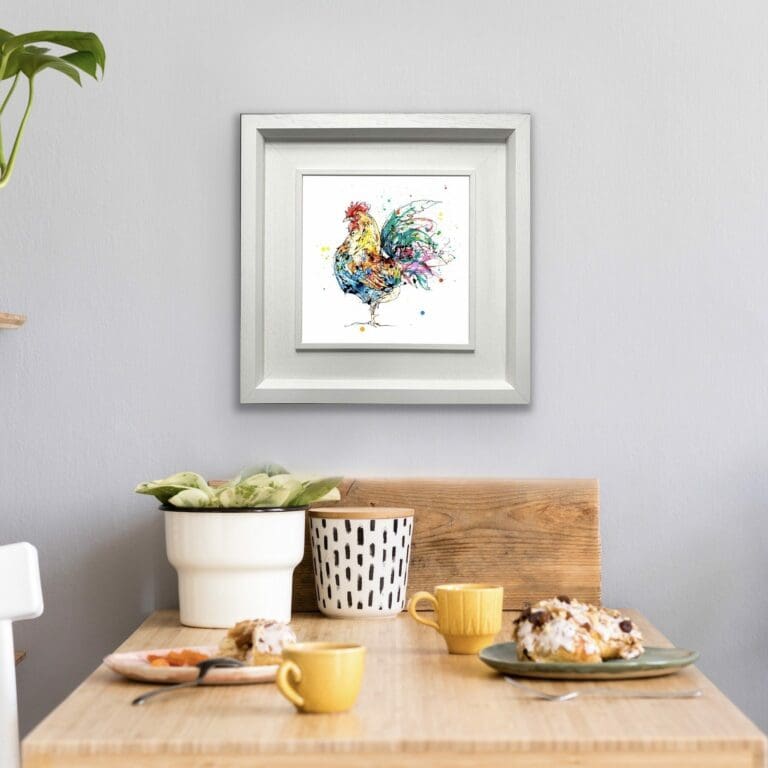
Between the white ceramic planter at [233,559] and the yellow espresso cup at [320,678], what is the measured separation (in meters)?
0.38

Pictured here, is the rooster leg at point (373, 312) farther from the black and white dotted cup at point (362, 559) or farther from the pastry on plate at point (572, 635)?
the pastry on plate at point (572, 635)

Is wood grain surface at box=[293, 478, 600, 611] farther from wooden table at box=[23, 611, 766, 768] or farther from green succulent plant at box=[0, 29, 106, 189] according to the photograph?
green succulent plant at box=[0, 29, 106, 189]

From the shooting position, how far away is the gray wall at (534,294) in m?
1.54

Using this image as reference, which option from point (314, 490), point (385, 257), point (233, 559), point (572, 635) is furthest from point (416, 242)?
point (572, 635)

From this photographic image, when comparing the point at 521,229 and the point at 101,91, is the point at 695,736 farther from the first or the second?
the point at 101,91

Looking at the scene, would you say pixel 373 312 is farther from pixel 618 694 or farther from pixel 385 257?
pixel 618 694

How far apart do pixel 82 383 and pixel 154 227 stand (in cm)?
25

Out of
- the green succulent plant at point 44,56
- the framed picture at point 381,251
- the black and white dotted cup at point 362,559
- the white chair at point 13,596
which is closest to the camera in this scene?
the white chair at point 13,596

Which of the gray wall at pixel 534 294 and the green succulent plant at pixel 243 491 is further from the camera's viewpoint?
the gray wall at pixel 534 294

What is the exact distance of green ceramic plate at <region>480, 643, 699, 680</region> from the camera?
3.34 ft

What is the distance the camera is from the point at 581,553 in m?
1.49

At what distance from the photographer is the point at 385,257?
1.55 metres

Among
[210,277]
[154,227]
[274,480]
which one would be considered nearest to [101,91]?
[154,227]

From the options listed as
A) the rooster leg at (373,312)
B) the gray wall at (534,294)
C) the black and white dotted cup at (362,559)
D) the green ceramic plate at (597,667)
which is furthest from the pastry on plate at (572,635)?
the rooster leg at (373,312)
